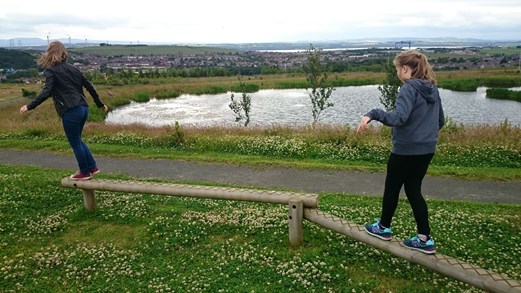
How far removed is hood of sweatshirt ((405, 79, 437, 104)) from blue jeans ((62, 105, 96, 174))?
7111 millimetres

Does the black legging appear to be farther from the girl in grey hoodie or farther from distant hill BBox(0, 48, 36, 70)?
distant hill BBox(0, 48, 36, 70)

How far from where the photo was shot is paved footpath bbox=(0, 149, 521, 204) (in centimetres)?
1141

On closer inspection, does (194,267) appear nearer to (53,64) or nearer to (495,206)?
(53,64)

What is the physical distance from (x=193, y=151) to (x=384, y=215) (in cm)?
1156

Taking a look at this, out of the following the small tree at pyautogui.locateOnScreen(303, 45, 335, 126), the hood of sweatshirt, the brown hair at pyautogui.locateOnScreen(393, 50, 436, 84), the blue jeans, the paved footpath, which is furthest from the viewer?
the small tree at pyautogui.locateOnScreen(303, 45, 335, 126)

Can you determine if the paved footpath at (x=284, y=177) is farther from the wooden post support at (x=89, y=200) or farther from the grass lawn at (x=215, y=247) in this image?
the wooden post support at (x=89, y=200)

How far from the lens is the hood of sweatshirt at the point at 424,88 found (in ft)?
19.5

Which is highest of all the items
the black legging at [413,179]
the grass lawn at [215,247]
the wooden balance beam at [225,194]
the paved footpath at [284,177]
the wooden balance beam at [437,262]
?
the black legging at [413,179]

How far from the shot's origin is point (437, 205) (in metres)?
10.2

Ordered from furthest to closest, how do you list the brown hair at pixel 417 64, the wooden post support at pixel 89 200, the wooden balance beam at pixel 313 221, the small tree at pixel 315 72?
the small tree at pixel 315 72
the wooden post support at pixel 89 200
the brown hair at pixel 417 64
the wooden balance beam at pixel 313 221

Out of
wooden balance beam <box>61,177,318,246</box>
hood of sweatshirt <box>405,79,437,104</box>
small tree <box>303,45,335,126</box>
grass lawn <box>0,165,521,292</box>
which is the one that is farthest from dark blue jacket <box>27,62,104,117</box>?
small tree <box>303,45,335,126</box>

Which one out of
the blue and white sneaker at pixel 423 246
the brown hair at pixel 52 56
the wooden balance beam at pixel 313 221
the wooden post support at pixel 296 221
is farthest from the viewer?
the brown hair at pixel 52 56

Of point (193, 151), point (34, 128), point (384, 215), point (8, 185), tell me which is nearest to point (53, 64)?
point (8, 185)

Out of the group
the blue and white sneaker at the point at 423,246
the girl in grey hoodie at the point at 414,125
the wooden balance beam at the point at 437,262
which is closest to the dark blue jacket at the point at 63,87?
the wooden balance beam at the point at 437,262
